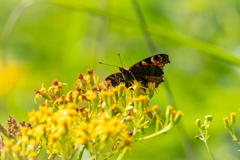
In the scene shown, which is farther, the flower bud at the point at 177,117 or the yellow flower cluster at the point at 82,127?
the flower bud at the point at 177,117

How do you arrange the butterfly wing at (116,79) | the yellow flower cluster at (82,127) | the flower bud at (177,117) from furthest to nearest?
the butterfly wing at (116,79) → the flower bud at (177,117) → the yellow flower cluster at (82,127)

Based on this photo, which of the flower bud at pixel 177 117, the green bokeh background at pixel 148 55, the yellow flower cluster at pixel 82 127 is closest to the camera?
the yellow flower cluster at pixel 82 127

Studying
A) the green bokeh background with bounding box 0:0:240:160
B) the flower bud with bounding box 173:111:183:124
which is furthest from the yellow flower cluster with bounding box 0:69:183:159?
the green bokeh background with bounding box 0:0:240:160

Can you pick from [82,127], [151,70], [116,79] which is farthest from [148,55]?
[82,127]

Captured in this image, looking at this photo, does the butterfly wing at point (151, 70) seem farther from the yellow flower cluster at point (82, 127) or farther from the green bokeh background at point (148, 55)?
the green bokeh background at point (148, 55)

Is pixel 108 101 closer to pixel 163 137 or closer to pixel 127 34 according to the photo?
pixel 163 137

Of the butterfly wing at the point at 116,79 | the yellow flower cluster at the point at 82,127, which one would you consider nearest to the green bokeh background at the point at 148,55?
the butterfly wing at the point at 116,79
